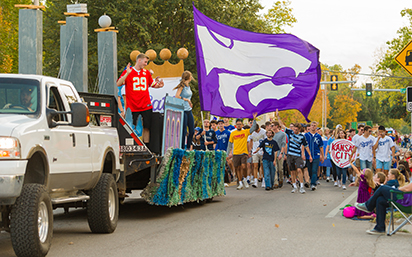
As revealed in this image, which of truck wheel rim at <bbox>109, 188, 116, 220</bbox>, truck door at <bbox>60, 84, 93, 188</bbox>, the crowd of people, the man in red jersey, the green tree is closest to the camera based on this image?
truck door at <bbox>60, 84, 93, 188</bbox>

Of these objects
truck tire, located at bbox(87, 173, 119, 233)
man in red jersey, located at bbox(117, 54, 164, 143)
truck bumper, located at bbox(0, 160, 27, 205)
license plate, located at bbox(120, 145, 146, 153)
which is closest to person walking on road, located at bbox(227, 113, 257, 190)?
man in red jersey, located at bbox(117, 54, 164, 143)

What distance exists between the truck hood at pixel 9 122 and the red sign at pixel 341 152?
532 inches

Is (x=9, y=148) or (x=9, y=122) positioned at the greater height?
(x=9, y=122)

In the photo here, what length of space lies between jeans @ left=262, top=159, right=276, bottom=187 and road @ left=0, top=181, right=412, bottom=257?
3.89 metres

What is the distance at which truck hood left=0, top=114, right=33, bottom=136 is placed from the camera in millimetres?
6277

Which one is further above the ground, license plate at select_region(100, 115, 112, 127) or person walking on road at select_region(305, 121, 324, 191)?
license plate at select_region(100, 115, 112, 127)

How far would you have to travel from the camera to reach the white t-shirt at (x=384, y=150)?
17.4 m

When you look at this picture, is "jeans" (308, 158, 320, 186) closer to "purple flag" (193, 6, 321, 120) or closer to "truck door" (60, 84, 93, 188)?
"purple flag" (193, 6, 321, 120)

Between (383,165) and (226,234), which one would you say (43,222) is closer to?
(226,234)

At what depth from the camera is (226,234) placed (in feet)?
29.3

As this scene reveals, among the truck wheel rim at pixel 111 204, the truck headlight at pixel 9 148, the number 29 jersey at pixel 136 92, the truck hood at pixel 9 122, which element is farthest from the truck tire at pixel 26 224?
the number 29 jersey at pixel 136 92

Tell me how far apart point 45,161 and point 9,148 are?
805mm

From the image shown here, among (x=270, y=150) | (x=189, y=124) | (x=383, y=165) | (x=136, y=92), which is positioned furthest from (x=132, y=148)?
(x=383, y=165)

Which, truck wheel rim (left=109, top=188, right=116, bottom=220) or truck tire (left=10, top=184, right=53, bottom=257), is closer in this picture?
truck tire (left=10, top=184, right=53, bottom=257)
